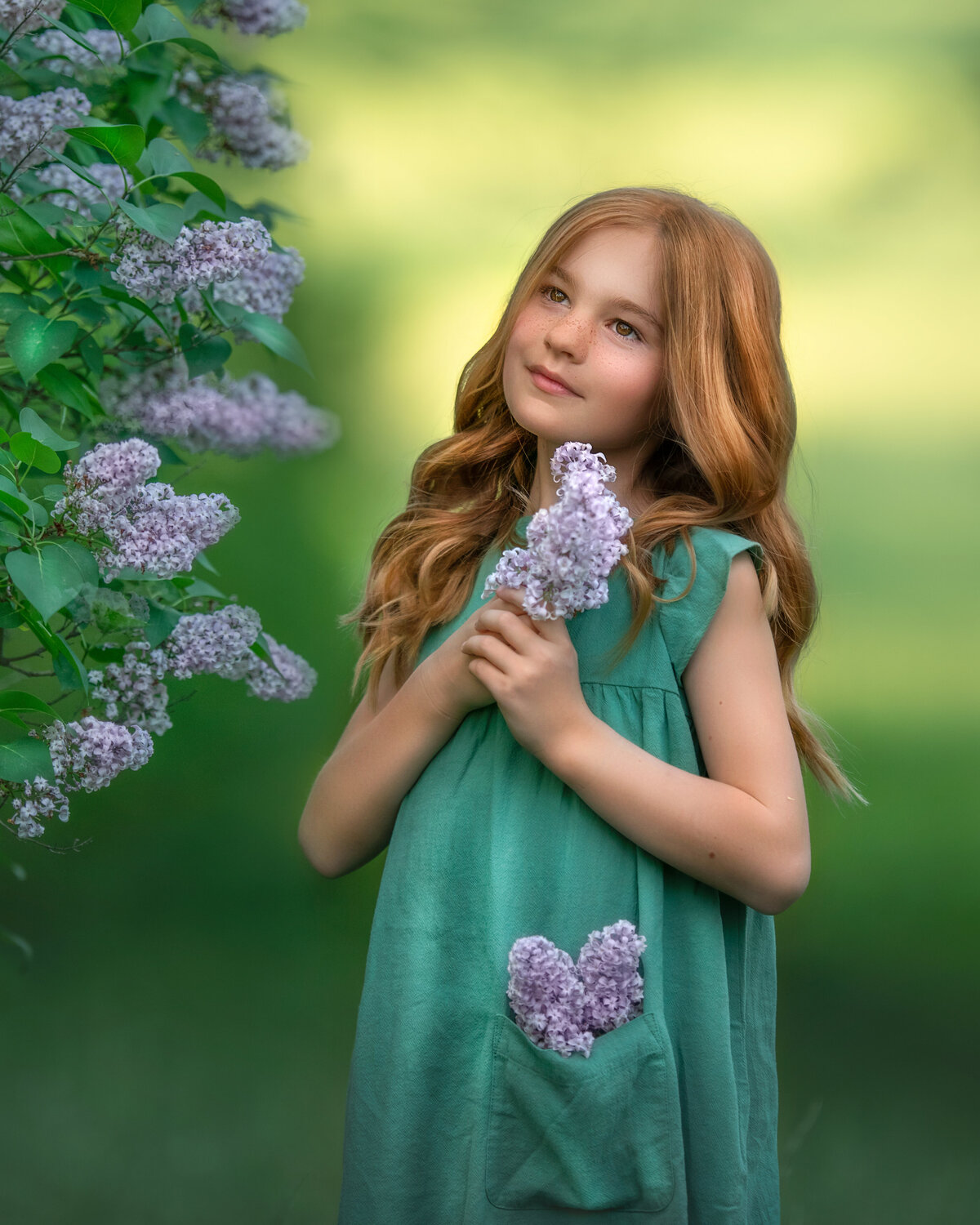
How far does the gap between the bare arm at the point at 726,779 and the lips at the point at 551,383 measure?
19cm

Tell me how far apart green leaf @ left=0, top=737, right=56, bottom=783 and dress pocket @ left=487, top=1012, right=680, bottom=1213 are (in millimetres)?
395

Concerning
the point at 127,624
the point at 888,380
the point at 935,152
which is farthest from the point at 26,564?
the point at 935,152

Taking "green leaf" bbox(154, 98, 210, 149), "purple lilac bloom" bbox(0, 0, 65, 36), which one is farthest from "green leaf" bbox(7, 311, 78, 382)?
"green leaf" bbox(154, 98, 210, 149)

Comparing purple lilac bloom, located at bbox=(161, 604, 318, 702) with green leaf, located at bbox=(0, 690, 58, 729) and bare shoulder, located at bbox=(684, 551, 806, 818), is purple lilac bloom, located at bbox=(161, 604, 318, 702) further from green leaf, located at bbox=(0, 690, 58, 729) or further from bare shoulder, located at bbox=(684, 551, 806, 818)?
bare shoulder, located at bbox=(684, 551, 806, 818)

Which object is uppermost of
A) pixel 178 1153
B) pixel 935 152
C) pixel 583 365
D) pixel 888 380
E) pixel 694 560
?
pixel 935 152

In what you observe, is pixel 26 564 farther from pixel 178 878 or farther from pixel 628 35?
pixel 628 35

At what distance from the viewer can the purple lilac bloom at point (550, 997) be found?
88 cm

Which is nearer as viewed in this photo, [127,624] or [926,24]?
[127,624]

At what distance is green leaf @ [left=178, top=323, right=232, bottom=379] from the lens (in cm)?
117

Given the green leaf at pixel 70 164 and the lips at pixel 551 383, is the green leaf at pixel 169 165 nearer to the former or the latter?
the green leaf at pixel 70 164

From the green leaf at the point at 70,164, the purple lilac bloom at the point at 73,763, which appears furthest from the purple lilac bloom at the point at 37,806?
the green leaf at the point at 70,164

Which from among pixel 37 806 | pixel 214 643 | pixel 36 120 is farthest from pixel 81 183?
pixel 37 806

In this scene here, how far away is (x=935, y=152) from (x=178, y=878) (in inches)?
53.2

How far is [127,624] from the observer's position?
1063 mm
